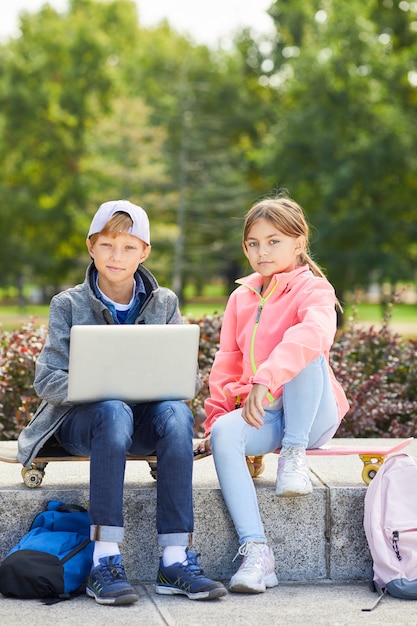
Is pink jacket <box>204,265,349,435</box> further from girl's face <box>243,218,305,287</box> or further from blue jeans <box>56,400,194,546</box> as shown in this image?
blue jeans <box>56,400,194,546</box>

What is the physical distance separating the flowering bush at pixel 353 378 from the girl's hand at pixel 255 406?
1934 mm

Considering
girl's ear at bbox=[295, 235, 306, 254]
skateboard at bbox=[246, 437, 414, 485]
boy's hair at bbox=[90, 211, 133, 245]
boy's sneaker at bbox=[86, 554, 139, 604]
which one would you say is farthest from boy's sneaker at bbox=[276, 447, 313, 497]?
boy's hair at bbox=[90, 211, 133, 245]

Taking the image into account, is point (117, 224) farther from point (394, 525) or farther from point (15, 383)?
point (15, 383)

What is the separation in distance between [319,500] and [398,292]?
275 centimetres

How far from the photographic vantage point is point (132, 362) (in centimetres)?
355

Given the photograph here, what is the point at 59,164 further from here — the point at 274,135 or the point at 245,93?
the point at 274,135

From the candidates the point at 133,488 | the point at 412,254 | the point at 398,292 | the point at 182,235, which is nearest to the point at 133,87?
the point at 182,235

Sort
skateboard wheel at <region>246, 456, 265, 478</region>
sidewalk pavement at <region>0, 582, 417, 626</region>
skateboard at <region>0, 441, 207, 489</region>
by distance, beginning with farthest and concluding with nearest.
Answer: skateboard wheel at <region>246, 456, 265, 478</region> → skateboard at <region>0, 441, 207, 489</region> → sidewalk pavement at <region>0, 582, 417, 626</region>

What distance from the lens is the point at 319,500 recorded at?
3.88 metres

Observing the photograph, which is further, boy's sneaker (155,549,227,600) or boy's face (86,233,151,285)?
boy's face (86,233,151,285)

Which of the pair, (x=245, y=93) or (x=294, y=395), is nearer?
(x=294, y=395)

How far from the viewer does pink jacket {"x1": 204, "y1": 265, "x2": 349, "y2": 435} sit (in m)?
3.66

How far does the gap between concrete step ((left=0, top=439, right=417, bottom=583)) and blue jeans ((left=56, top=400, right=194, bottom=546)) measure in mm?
257

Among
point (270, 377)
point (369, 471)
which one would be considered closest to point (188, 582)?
point (270, 377)
